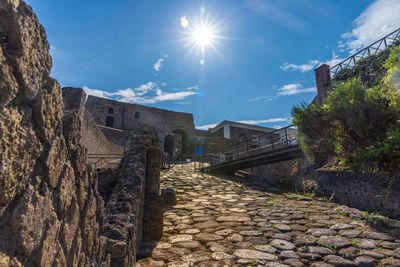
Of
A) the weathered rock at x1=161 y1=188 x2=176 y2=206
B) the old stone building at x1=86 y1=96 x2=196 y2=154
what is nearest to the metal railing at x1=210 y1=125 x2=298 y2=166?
the weathered rock at x1=161 y1=188 x2=176 y2=206

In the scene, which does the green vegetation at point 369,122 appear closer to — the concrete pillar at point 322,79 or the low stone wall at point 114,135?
the concrete pillar at point 322,79

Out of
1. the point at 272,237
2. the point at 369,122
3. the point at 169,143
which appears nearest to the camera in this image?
the point at 272,237

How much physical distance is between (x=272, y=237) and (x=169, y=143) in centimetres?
2700

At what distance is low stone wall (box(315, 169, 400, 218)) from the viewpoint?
4645 mm

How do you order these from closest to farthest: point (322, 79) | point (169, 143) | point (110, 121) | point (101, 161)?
point (101, 161)
point (322, 79)
point (110, 121)
point (169, 143)

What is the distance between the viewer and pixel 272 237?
3.62 meters

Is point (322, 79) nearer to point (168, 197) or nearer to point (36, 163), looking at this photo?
point (168, 197)

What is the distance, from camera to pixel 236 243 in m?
3.41

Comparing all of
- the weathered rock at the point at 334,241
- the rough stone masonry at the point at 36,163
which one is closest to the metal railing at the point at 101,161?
the weathered rock at the point at 334,241

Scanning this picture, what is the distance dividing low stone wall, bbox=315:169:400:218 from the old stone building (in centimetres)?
1934

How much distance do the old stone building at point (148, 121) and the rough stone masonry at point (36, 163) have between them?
885 inches

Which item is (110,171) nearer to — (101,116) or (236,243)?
(236,243)

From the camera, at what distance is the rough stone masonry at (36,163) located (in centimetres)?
72

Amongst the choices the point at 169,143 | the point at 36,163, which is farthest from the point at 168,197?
the point at 169,143
